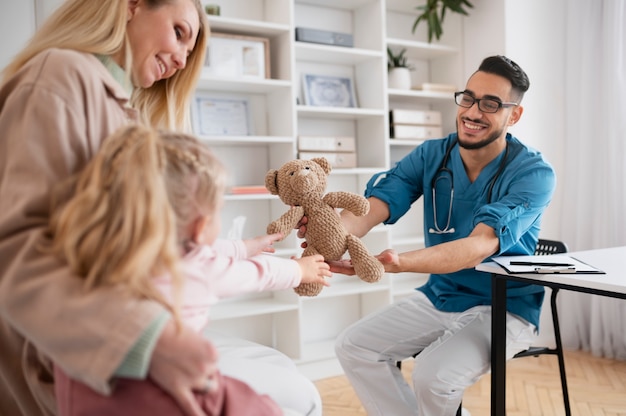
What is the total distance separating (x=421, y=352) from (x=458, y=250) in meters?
0.38

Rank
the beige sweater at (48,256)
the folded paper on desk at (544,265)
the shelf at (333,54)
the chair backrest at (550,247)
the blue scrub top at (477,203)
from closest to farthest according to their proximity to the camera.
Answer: the beige sweater at (48,256) < the folded paper on desk at (544,265) < the blue scrub top at (477,203) < the chair backrest at (550,247) < the shelf at (333,54)

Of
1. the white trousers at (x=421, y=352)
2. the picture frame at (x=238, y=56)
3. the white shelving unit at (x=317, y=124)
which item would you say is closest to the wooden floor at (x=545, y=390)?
→ the white shelving unit at (x=317, y=124)

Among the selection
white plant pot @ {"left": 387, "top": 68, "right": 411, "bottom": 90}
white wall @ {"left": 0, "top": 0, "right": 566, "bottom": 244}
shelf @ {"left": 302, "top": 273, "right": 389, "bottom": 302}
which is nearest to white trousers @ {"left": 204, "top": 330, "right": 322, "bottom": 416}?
shelf @ {"left": 302, "top": 273, "right": 389, "bottom": 302}


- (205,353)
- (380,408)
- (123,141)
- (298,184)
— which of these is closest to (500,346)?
(380,408)

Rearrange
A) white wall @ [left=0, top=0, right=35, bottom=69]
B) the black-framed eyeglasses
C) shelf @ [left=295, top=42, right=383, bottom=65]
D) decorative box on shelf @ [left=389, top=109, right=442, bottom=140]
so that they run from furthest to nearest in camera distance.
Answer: decorative box on shelf @ [left=389, top=109, right=442, bottom=140], shelf @ [left=295, top=42, right=383, bottom=65], white wall @ [left=0, top=0, right=35, bottom=69], the black-framed eyeglasses

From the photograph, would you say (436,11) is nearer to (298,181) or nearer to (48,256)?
(298,181)

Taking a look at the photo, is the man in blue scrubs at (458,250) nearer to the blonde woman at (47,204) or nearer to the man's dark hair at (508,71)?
the man's dark hair at (508,71)

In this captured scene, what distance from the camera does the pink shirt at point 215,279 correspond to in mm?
934

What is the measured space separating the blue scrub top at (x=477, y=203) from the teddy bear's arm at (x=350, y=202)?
0.48 metres

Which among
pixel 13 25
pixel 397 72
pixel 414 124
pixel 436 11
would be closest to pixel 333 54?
pixel 397 72

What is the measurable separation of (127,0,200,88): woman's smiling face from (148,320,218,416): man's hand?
62cm

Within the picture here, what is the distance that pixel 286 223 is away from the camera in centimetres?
147

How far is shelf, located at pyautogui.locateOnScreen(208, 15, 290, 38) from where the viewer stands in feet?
9.02

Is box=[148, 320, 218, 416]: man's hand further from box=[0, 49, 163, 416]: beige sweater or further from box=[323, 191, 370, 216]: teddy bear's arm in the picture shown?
box=[323, 191, 370, 216]: teddy bear's arm
